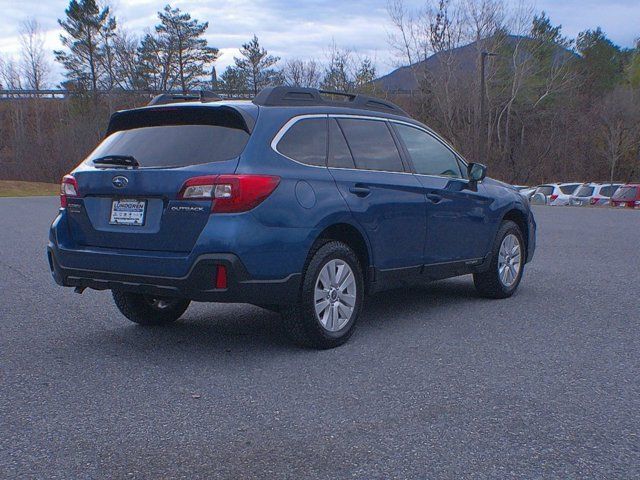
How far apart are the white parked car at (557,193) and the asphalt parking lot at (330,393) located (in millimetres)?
28533

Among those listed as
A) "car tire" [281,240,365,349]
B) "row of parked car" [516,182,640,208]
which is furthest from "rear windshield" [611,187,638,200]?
"car tire" [281,240,365,349]

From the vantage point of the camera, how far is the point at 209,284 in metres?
4.86

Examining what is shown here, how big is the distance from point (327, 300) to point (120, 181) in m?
1.63

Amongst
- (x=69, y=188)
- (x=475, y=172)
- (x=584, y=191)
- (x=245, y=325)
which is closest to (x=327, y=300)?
(x=245, y=325)

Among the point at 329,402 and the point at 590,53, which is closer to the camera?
the point at 329,402

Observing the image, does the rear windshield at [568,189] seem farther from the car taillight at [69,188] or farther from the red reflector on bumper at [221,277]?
the red reflector on bumper at [221,277]

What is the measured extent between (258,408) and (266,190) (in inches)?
56.7

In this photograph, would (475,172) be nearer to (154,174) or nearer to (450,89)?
(154,174)

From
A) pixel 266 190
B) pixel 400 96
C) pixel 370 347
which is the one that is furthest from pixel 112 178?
pixel 400 96

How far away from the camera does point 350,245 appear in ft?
19.0

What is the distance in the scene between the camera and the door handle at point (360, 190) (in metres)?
5.67

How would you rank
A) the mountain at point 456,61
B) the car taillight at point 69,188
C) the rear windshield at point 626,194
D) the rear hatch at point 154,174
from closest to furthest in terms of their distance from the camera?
the rear hatch at point 154,174
the car taillight at point 69,188
the rear windshield at point 626,194
the mountain at point 456,61

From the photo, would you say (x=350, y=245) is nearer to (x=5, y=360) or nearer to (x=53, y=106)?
(x=5, y=360)

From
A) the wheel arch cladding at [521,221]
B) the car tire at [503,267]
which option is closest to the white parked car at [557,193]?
the wheel arch cladding at [521,221]
